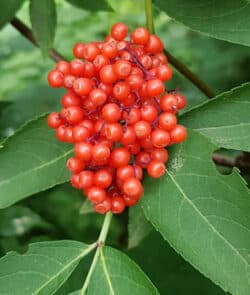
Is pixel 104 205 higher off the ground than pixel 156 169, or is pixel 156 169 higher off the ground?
pixel 156 169

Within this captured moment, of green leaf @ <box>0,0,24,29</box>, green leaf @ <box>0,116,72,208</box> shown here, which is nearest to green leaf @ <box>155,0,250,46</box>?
green leaf @ <box>0,116,72,208</box>

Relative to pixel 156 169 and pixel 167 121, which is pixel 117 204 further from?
pixel 167 121

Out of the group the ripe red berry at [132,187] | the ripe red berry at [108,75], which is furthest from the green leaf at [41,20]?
the ripe red berry at [132,187]

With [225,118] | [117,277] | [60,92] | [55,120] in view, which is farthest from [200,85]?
[60,92]

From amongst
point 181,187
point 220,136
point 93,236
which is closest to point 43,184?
point 181,187

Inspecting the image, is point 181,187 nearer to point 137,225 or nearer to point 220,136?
point 220,136
